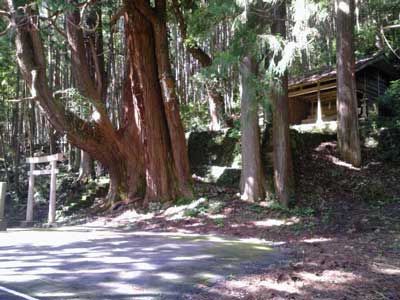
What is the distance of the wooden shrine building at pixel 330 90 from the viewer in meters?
19.7

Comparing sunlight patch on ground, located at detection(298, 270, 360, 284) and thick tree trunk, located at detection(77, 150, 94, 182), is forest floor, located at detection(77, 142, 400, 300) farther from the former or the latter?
thick tree trunk, located at detection(77, 150, 94, 182)

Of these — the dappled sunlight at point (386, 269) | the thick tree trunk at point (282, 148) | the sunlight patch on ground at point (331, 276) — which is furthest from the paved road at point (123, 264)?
the thick tree trunk at point (282, 148)

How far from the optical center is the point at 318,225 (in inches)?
415

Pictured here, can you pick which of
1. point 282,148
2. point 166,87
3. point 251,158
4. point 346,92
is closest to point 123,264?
point 251,158

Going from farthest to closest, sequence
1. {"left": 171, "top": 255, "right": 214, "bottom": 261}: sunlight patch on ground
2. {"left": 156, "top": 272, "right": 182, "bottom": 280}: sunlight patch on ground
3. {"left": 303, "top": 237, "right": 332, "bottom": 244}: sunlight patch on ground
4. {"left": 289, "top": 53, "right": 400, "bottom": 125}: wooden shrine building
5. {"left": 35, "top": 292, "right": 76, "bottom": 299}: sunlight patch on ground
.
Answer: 1. {"left": 289, "top": 53, "right": 400, "bottom": 125}: wooden shrine building
2. {"left": 303, "top": 237, "right": 332, "bottom": 244}: sunlight patch on ground
3. {"left": 171, "top": 255, "right": 214, "bottom": 261}: sunlight patch on ground
4. {"left": 156, "top": 272, "right": 182, "bottom": 280}: sunlight patch on ground
5. {"left": 35, "top": 292, "right": 76, "bottom": 299}: sunlight patch on ground

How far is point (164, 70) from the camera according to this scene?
1404 centimetres

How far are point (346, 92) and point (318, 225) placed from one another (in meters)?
5.37

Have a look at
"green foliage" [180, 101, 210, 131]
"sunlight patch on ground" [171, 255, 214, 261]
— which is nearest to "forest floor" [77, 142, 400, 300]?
"sunlight patch on ground" [171, 255, 214, 261]

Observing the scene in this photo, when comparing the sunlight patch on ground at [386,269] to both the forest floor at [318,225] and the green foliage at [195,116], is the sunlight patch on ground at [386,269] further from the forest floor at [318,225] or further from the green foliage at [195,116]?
the green foliage at [195,116]

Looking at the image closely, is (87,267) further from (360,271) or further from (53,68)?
(53,68)

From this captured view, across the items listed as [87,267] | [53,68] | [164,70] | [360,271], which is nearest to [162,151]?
[164,70]

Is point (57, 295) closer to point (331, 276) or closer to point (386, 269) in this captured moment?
point (331, 276)

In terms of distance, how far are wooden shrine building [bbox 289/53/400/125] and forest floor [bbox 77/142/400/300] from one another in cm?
517

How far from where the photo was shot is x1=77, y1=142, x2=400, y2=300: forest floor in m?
5.32
